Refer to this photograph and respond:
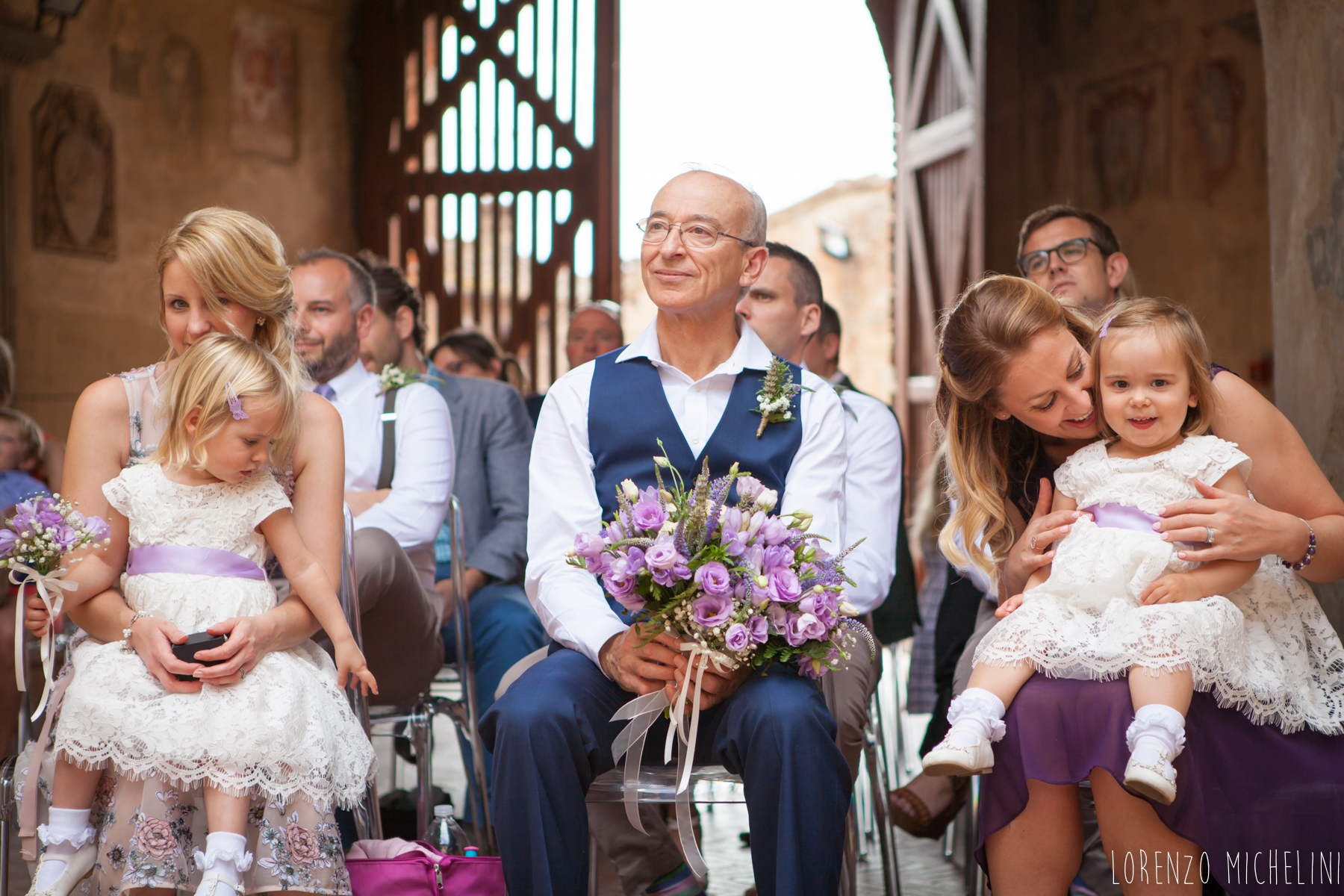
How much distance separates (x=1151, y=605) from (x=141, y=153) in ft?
25.2

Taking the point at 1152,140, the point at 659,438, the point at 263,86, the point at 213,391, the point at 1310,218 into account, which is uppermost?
the point at 263,86

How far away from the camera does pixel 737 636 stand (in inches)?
88.0

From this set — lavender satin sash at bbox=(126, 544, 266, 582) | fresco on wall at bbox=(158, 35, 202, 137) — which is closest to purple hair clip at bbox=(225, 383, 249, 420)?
lavender satin sash at bbox=(126, 544, 266, 582)

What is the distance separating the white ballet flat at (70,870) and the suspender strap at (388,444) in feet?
5.47

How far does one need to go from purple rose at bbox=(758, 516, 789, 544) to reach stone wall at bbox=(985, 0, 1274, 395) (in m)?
5.56

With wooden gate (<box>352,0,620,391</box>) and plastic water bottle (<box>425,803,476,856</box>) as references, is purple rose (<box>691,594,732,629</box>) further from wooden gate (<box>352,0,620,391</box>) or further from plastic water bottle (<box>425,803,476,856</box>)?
wooden gate (<box>352,0,620,391</box>)

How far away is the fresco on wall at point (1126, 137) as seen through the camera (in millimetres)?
7414

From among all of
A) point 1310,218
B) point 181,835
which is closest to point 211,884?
point 181,835

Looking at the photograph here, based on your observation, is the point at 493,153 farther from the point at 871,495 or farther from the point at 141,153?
the point at 871,495

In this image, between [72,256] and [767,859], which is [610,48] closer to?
[72,256]

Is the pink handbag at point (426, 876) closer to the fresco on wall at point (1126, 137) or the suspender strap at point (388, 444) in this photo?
the suspender strap at point (388, 444)

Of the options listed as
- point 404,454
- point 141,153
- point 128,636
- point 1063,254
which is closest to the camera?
point 128,636

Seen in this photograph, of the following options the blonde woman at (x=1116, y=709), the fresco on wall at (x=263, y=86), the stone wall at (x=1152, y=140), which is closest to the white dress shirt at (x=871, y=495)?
the blonde woman at (x=1116, y=709)

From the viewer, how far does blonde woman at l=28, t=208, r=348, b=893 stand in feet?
7.55
